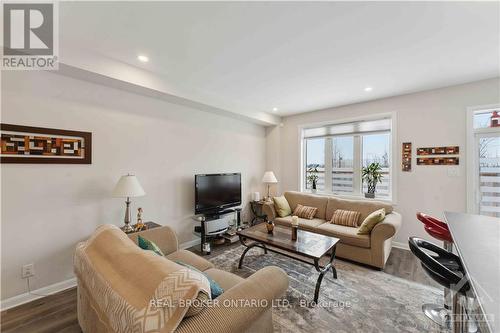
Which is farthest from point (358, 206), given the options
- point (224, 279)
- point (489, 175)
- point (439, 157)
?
point (224, 279)

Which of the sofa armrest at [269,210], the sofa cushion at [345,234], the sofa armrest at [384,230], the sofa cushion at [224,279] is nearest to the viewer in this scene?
the sofa cushion at [224,279]

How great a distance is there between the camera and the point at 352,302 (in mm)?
2055

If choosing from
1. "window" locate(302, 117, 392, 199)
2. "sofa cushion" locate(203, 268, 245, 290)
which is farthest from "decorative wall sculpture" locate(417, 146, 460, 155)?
"sofa cushion" locate(203, 268, 245, 290)

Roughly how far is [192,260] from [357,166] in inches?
141

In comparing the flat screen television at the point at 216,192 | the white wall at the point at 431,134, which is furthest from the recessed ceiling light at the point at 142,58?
the white wall at the point at 431,134

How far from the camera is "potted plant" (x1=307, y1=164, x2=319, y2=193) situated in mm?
4617

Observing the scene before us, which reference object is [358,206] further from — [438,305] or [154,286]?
[154,286]

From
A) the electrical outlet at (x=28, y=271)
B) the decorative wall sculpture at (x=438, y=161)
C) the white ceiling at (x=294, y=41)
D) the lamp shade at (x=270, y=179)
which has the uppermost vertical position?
the white ceiling at (x=294, y=41)

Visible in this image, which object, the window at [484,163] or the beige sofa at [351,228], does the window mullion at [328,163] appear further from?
the window at [484,163]

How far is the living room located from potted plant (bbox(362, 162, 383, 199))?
0.03 m

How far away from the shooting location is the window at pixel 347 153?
378cm

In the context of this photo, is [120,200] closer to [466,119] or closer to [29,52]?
[29,52]

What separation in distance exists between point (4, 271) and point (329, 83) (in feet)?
14.6

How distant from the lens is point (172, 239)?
2.18 metres
